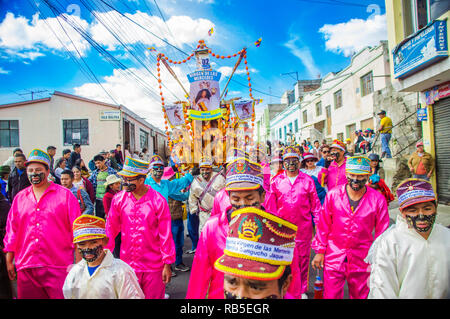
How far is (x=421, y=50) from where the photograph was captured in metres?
8.16

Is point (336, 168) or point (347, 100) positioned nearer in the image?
point (336, 168)

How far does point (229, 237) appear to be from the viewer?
1.77m

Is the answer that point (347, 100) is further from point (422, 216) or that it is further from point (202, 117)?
point (422, 216)

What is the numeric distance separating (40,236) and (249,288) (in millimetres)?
2599

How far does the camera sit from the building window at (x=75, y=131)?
16.6 meters

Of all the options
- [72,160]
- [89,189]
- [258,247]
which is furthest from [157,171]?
[72,160]

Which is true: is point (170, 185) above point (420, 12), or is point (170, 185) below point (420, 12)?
below

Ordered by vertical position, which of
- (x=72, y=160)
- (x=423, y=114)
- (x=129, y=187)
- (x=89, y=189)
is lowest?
(x=89, y=189)

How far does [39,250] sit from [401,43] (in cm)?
1097

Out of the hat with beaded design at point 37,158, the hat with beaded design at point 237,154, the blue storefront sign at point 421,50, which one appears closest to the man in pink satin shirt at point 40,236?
the hat with beaded design at point 37,158

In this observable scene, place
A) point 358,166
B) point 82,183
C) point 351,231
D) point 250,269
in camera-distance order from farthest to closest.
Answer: point 82,183, point 358,166, point 351,231, point 250,269

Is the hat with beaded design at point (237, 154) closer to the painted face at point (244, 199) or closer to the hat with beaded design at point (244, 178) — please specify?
the hat with beaded design at point (244, 178)

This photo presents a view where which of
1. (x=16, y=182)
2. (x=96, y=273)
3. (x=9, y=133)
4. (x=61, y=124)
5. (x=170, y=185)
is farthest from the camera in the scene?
(x=61, y=124)
